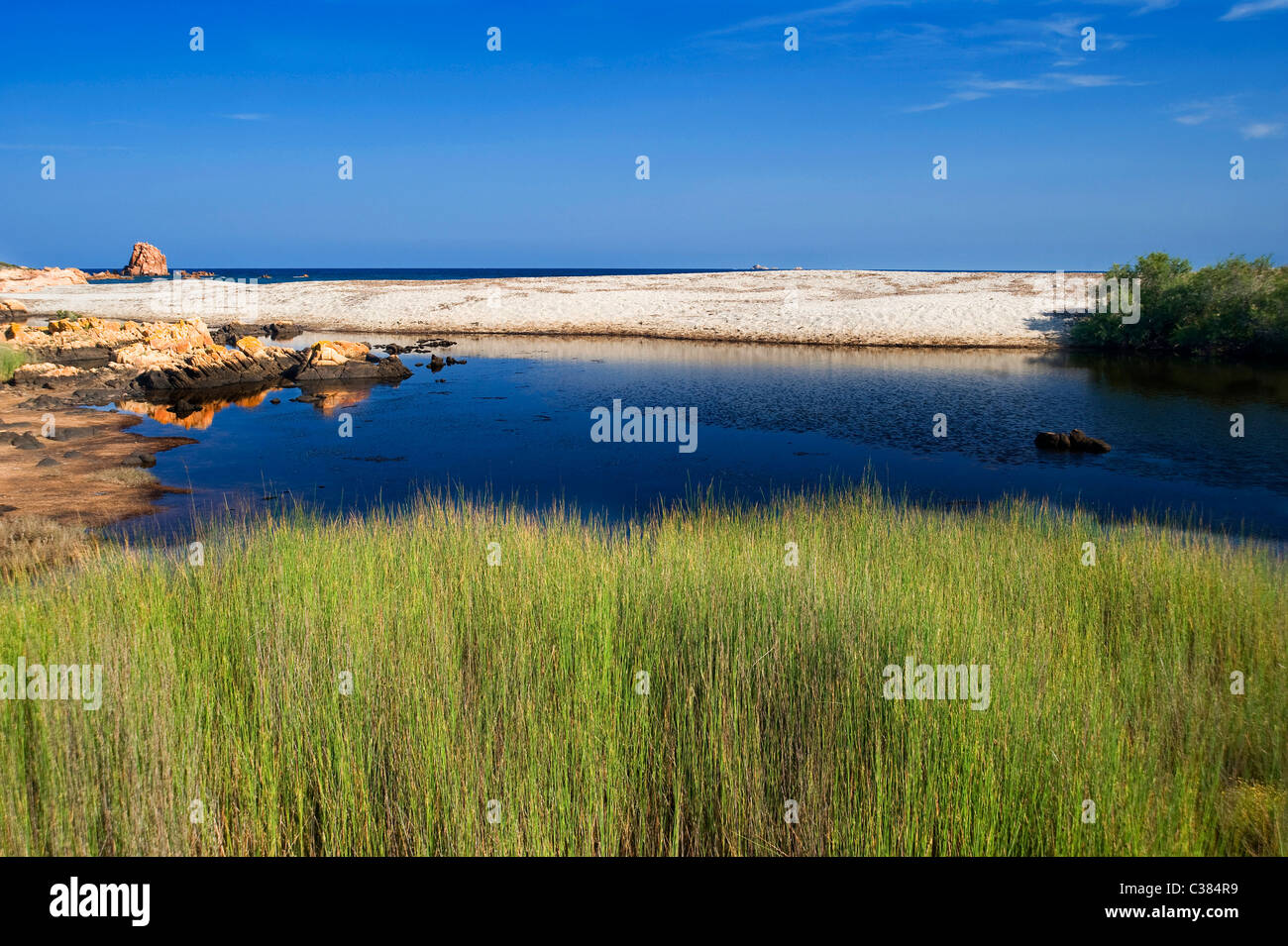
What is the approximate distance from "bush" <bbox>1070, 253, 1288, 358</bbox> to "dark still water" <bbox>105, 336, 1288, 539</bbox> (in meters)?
1.61

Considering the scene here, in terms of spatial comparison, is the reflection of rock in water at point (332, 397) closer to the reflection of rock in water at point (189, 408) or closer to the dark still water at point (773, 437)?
the dark still water at point (773, 437)

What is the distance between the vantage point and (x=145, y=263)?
449 ft

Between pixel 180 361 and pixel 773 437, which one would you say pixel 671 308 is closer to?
pixel 180 361

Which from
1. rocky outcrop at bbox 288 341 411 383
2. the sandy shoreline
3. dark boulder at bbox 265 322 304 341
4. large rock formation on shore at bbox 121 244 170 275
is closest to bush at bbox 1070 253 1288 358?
the sandy shoreline

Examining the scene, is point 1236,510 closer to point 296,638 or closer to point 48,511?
point 296,638

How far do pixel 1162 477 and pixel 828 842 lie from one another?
1195 centimetres

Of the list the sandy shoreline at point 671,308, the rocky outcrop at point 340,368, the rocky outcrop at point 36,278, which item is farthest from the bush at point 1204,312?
the rocky outcrop at point 36,278

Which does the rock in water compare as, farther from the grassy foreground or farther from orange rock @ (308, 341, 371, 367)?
orange rock @ (308, 341, 371, 367)

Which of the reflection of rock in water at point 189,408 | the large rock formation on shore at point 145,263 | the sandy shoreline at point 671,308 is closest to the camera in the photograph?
the reflection of rock in water at point 189,408

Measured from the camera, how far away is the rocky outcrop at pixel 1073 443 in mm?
14828

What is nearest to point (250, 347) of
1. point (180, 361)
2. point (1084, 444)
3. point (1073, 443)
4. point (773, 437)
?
point (180, 361)

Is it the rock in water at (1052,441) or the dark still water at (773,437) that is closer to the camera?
the dark still water at (773,437)

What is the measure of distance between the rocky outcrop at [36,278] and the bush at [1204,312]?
8108 cm
